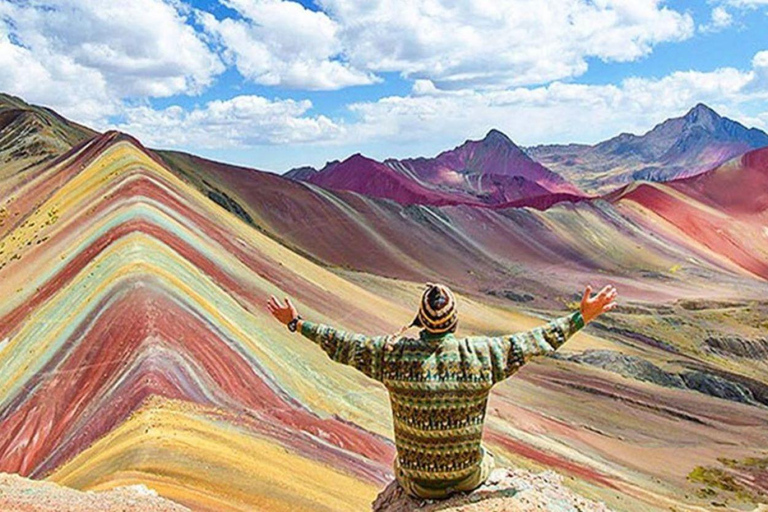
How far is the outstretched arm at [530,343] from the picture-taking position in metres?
4.20

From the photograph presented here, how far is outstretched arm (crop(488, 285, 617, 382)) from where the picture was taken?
4203mm

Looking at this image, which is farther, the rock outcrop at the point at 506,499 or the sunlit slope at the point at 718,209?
the sunlit slope at the point at 718,209

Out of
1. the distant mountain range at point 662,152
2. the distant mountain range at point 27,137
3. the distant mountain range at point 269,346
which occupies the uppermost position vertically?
the distant mountain range at point 662,152

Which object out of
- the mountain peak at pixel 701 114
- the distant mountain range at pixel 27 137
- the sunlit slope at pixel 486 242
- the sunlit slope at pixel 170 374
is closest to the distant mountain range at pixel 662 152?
the mountain peak at pixel 701 114

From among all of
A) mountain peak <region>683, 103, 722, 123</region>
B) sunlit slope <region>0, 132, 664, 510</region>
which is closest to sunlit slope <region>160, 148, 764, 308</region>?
sunlit slope <region>0, 132, 664, 510</region>

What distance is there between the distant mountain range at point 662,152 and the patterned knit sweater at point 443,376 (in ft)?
471

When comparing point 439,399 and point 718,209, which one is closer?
point 439,399

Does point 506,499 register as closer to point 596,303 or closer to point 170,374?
point 596,303

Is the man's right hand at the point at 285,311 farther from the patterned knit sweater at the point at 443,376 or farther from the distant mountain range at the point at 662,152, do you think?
the distant mountain range at the point at 662,152

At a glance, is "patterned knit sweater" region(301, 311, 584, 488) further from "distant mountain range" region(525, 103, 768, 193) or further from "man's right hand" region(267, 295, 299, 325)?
"distant mountain range" region(525, 103, 768, 193)

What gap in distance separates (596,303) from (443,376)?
99 centimetres

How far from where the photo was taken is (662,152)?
164625 mm

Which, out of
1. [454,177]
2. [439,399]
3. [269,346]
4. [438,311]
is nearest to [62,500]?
[439,399]

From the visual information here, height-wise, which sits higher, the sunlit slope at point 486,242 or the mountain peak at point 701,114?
the mountain peak at point 701,114
